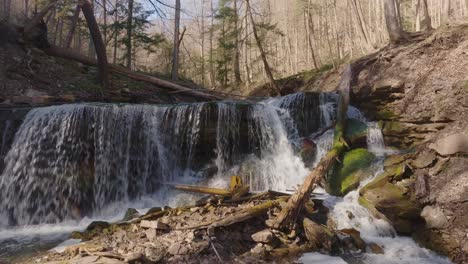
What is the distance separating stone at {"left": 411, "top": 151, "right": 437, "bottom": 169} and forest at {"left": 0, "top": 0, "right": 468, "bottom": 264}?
0.03 m

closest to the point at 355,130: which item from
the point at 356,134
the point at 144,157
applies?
the point at 356,134

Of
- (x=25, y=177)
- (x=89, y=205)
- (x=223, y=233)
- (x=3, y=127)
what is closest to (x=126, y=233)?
(x=223, y=233)

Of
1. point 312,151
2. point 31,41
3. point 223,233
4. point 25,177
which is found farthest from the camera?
point 31,41

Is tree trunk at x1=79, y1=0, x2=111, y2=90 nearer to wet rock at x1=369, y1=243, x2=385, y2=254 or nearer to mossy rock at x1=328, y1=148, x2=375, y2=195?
mossy rock at x1=328, y1=148, x2=375, y2=195

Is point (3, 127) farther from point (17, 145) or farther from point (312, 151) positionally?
point (312, 151)

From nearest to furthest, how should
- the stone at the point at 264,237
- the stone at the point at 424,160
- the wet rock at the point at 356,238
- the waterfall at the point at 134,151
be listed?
1. the stone at the point at 264,237
2. the wet rock at the point at 356,238
3. the stone at the point at 424,160
4. the waterfall at the point at 134,151

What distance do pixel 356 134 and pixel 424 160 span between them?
228 centimetres

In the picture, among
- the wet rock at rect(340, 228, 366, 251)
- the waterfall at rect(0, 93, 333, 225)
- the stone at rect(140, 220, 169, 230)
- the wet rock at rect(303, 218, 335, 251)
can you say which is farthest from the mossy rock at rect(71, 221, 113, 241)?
the wet rock at rect(340, 228, 366, 251)

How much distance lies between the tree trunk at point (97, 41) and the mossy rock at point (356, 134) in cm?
806

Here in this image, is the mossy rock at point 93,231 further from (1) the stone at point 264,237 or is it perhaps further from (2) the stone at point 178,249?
(1) the stone at point 264,237

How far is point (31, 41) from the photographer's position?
13.0m

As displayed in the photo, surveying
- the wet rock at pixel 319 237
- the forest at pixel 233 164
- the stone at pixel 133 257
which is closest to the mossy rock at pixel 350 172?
the forest at pixel 233 164

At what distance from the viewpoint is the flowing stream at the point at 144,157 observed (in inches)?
302

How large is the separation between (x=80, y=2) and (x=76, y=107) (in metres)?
4.01
